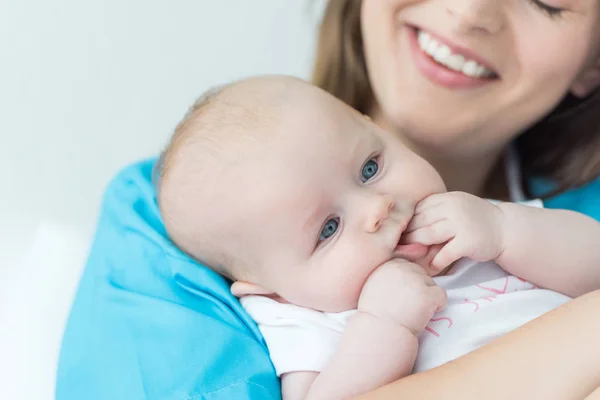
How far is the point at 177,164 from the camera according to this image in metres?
0.95

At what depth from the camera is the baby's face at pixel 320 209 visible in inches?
34.2

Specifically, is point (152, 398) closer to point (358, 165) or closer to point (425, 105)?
point (358, 165)

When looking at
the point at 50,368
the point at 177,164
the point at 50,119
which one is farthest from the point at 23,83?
the point at 177,164

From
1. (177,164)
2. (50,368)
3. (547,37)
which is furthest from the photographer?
(50,368)

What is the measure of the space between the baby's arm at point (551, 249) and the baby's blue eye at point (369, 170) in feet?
0.67

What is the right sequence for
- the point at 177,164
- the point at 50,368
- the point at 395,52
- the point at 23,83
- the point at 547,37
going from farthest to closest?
the point at 23,83 < the point at 50,368 < the point at 395,52 < the point at 547,37 < the point at 177,164

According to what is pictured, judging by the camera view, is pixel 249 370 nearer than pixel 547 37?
Yes

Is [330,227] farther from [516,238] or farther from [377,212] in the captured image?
[516,238]

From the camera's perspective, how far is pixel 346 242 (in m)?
0.87

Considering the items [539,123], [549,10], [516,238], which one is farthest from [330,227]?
[539,123]

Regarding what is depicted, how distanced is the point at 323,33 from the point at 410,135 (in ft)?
1.30

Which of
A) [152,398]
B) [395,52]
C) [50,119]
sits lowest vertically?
[152,398]

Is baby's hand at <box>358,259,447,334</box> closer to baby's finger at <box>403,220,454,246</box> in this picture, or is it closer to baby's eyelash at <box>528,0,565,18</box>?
baby's finger at <box>403,220,454,246</box>

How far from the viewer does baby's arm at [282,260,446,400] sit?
813 millimetres
